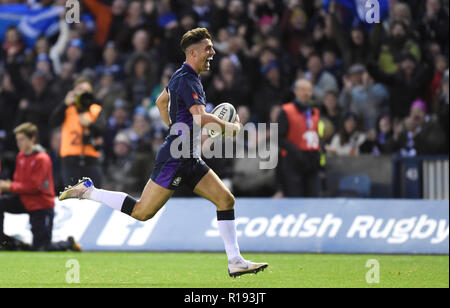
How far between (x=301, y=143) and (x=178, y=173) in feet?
18.8

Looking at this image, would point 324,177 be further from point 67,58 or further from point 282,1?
point 67,58

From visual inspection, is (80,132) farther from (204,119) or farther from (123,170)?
(204,119)

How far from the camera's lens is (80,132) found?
48.4 ft

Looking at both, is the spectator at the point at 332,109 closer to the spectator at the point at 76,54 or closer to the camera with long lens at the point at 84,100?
the camera with long lens at the point at 84,100

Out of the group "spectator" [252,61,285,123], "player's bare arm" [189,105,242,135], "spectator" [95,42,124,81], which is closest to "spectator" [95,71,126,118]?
"spectator" [95,42,124,81]

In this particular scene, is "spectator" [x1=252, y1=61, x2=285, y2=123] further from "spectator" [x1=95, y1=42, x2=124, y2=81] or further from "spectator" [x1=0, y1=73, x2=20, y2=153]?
"spectator" [x1=0, y1=73, x2=20, y2=153]

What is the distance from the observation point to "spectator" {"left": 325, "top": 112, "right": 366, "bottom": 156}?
16234 mm

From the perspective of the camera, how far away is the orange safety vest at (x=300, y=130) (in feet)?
48.3

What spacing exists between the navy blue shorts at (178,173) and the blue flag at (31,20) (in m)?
12.3

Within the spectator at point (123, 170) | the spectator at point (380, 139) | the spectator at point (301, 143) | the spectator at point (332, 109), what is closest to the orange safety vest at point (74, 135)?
the spectator at point (123, 170)

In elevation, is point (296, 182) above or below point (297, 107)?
below

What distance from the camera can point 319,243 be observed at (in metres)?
14.0

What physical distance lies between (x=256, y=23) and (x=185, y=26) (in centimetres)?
156

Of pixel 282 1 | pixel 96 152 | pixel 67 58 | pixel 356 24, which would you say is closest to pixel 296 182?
pixel 96 152
